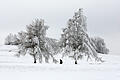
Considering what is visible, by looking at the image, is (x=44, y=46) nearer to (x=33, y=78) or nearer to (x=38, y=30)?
(x=38, y=30)

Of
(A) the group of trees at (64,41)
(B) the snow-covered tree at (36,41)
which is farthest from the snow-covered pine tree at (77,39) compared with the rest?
(B) the snow-covered tree at (36,41)

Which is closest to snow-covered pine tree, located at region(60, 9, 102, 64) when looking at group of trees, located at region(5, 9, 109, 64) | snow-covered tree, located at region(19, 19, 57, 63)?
group of trees, located at region(5, 9, 109, 64)

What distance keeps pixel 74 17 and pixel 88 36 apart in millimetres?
2994

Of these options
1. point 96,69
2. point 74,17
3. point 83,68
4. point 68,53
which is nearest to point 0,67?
point 83,68

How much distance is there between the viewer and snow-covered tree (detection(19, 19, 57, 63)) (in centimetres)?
2919

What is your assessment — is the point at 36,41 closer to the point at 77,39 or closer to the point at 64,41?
the point at 64,41

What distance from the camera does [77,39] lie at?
28.1 metres

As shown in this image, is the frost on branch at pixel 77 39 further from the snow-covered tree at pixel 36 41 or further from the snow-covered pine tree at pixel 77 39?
the snow-covered tree at pixel 36 41

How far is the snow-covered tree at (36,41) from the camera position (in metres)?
29.2

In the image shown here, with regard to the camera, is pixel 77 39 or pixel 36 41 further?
pixel 36 41

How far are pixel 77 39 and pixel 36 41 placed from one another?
522 centimetres

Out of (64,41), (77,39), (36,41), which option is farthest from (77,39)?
(36,41)

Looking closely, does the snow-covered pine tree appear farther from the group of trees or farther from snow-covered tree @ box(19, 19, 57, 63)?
snow-covered tree @ box(19, 19, 57, 63)

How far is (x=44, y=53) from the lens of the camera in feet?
98.7
